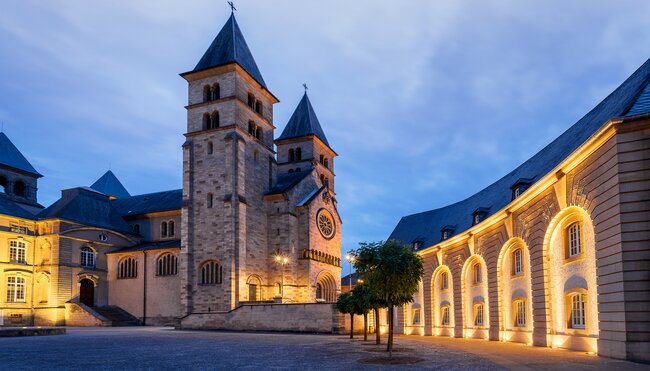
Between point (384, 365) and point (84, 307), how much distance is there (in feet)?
144

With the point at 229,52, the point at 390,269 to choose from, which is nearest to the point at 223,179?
the point at 229,52

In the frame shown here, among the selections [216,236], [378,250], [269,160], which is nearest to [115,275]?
[216,236]

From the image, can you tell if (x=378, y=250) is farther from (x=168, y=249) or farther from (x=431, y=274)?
(x=168, y=249)

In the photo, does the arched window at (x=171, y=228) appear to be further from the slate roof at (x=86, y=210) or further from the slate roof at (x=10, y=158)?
the slate roof at (x=10, y=158)

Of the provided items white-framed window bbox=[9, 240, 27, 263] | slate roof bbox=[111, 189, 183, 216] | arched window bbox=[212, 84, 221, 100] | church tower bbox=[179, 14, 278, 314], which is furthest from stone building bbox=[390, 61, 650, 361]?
white-framed window bbox=[9, 240, 27, 263]

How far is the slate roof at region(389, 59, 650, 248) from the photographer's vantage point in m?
20.4

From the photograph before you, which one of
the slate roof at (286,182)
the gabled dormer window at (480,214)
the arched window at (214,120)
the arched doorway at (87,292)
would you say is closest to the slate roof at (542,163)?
the gabled dormer window at (480,214)

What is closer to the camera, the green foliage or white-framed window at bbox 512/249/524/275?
the green foliage

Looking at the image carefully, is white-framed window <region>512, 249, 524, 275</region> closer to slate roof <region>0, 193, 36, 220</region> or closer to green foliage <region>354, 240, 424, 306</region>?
green foliage <region>354, 240, 424, 306</region>

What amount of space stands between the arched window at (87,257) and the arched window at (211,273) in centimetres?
1497

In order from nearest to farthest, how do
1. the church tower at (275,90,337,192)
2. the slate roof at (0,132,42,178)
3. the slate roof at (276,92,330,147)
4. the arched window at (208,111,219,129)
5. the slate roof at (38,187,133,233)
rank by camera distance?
the arched window at (208,111,219,129), the slate roof at (38,187,133,233), the slate roof at (0,132,42,178), the church tower at (275,90,337,192), the slate roof at (276,92,330,147)

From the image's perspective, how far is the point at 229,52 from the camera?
5412cm

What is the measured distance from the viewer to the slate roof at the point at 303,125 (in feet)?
238

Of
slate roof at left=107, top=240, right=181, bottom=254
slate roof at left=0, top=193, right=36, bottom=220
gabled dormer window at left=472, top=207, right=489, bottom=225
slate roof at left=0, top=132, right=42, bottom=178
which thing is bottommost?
slate roof at left=107, top=240, right=181, bottom=254
